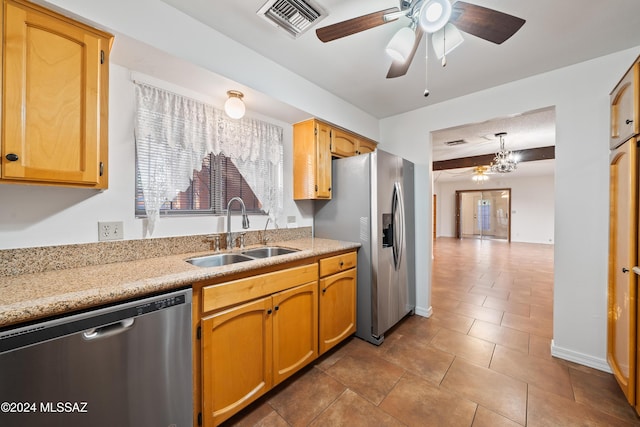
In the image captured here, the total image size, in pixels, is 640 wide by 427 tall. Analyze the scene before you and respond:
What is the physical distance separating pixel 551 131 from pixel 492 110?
8.14 ft

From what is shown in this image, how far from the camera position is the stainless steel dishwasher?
81cm

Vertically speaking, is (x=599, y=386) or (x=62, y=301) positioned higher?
(x=62, y=301)

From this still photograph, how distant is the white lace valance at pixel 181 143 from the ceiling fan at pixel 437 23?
1.04 meters

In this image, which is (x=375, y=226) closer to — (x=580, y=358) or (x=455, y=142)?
(x=580, y=358)

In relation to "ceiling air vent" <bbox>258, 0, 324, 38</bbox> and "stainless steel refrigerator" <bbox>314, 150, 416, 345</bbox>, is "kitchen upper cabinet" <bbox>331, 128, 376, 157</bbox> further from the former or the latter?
"ceiling air vent" <bbox>258, 0, 324, 38</bbox>

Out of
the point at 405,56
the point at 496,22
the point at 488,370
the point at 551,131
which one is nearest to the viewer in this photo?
the point at 496,22

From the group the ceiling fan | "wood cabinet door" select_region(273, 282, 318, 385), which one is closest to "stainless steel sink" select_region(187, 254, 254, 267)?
"wood cabinet door" select_region(273, 282, 318, 385)

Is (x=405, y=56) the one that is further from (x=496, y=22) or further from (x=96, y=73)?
(x=96, y=73)

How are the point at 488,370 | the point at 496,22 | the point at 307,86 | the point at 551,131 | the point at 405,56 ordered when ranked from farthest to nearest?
the point at 551,131, the point at 307,86, the point at 488,370, the point at 405,56, the point at 496,22

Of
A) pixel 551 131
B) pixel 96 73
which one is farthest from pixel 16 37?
pixel 551 131

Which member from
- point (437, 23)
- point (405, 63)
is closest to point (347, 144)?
point (405, 63)

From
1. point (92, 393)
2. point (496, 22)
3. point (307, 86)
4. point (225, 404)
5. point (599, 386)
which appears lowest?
point (599, 386)

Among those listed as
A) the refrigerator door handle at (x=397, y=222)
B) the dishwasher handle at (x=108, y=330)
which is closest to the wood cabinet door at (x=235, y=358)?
the dishwasher handle at (x=108, y=330)

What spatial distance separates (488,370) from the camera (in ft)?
6.07
